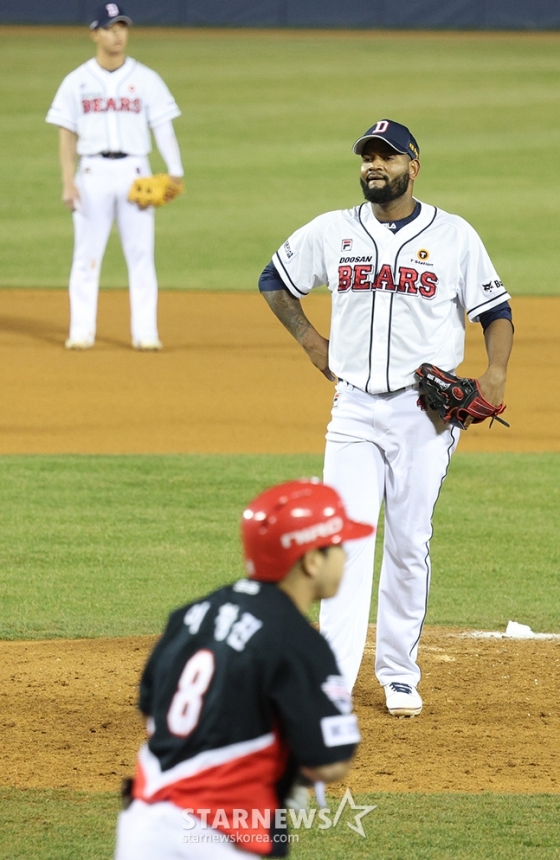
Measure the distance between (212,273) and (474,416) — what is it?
490 inches

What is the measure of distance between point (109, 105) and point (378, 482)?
680 centimetres

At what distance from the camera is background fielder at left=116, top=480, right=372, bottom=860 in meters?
2.68

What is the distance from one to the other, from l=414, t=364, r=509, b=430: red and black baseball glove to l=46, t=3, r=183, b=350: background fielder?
650cm

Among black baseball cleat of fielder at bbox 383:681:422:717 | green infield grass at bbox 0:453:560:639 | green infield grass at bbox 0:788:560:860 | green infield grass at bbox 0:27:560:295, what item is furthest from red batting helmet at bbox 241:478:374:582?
green infield grass at bbox 0:27:560:295

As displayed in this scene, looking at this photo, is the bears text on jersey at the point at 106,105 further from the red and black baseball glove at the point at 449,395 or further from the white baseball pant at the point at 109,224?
the red and black baseball glove at the point at 449,395

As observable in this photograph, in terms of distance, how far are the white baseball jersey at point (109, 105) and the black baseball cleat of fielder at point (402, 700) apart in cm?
683

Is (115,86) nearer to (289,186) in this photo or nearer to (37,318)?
(37,318)

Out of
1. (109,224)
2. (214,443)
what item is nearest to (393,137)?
(214,443)

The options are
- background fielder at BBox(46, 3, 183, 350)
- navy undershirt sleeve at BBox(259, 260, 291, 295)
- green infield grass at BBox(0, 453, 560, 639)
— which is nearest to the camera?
navy undershirt sleeve at BBox(259, 260, 291, 295)

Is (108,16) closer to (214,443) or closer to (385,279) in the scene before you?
(214,443)

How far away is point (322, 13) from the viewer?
3844 centimetres

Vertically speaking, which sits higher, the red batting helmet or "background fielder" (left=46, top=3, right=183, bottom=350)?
"background fielder" (left=46, top=3, right=183, bottom=350)

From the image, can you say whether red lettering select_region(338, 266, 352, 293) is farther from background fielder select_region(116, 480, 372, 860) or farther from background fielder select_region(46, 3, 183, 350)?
background fielder select_region(46, 3, 183, 350)

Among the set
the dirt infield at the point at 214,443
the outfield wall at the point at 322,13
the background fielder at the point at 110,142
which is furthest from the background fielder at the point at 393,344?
the outfield wall at the point at 322,13
